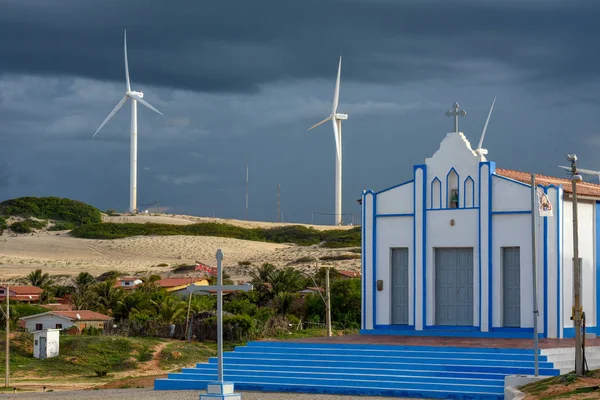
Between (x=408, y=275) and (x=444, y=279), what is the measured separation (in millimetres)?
1148

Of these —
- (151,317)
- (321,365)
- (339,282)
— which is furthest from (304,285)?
(321,365)

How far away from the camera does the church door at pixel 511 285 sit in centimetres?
2920

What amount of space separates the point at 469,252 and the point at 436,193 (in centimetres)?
205

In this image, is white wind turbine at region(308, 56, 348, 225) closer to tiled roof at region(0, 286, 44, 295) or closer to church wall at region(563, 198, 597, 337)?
tiled roof at region(0, 286, 44, 295)

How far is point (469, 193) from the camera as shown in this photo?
99.5 feet

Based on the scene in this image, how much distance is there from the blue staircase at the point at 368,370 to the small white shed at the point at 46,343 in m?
23.4

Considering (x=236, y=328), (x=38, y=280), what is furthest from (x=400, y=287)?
(x=38, y=280)

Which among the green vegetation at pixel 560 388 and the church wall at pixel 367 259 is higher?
the church wall at pixel 367 259

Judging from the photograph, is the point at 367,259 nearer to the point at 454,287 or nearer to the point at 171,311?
the point at 454,287

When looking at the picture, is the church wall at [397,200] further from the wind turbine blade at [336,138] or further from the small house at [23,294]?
the wind turbine blade at [336,138]

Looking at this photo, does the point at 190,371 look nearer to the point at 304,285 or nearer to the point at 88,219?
the point at 304,285

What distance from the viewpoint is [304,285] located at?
69188 millimetres

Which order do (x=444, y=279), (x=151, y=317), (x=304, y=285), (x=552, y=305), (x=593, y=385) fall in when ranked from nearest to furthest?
(x=593, y=385) → (x=552, y=305) → (x=444, y=279) → (x=151, y=317) → (x=304, y=285)

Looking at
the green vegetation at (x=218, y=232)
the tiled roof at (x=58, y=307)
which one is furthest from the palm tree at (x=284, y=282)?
the green vegetation at (x=218, y=232)
